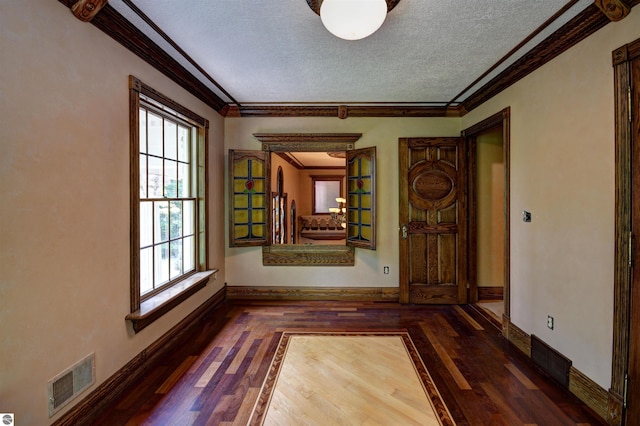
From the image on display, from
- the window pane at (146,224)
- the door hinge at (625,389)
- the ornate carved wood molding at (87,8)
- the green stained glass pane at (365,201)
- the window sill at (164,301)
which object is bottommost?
the door hinge at (625,389)

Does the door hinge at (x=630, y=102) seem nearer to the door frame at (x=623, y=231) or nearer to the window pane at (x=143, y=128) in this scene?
the door frame at (x=623, y=231)

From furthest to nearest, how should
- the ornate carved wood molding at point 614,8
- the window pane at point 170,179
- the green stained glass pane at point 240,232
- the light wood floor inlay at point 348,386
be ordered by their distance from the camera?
the green stained glass pane at point 240,232, the window pane at point 170,179, the light wood floor inlay at point 348,386, the ornate carved wood molding at point 614,8

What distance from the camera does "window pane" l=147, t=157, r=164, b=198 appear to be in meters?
2.56

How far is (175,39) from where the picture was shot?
229 cm

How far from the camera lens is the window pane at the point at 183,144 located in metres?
3.10

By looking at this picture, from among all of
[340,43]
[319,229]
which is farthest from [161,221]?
[319,229]

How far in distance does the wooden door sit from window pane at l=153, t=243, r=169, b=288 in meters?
2.87

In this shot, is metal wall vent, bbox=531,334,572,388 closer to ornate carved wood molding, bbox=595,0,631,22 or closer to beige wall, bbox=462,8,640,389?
beige wall, bbox=462,8,640,389

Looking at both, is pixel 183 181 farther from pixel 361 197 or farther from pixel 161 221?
pixel 361 197

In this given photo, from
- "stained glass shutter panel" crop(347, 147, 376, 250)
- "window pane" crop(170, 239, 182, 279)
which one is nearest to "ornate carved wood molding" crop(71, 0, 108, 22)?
"window pane" crop(170, 239, 182, 279)

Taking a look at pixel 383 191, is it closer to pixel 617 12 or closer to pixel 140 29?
pixel 617 12

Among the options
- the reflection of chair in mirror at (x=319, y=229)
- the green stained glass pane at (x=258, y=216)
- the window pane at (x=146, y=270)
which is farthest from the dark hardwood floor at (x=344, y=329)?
the reflection of chair in mirror at (x=319, y=229)

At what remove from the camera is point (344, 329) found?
314 cm

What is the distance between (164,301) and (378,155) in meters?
3.08
